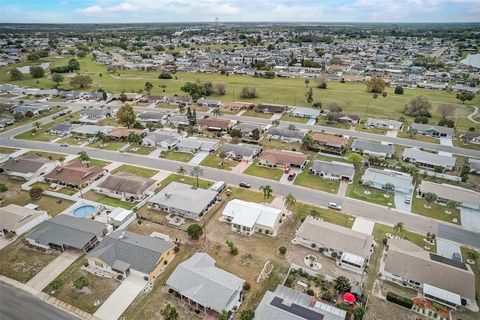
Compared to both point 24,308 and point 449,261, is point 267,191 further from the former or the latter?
point 24,308

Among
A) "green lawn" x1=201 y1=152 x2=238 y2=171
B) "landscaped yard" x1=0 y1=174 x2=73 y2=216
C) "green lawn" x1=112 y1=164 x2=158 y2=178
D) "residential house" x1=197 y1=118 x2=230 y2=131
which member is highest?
"residential house" x1=197 y1=118 x2=230 y2=131

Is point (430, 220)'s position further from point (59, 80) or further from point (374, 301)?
point (59, 80)

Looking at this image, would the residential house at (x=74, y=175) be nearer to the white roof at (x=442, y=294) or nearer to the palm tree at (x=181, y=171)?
the palm tree at (x=181, y=171)

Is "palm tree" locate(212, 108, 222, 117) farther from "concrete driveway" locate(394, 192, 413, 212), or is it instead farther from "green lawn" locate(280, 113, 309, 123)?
"concrete driveway" locate(394, 192, 413, 212)

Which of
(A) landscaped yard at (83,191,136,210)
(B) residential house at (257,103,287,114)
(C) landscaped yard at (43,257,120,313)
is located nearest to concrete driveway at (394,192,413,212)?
(C) landscaped yard at (43,257,120,313)

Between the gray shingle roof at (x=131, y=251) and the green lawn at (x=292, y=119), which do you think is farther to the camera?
the green lawn at (x=292, y=119)

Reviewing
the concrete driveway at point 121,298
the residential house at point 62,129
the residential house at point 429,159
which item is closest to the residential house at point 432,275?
the concrete driveway at point 121,298
